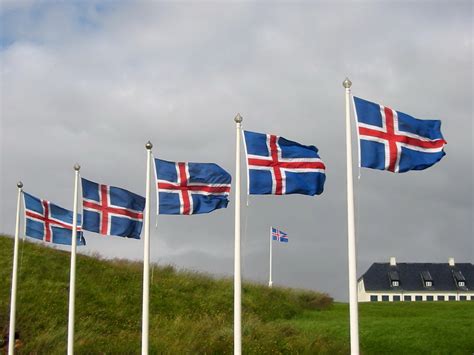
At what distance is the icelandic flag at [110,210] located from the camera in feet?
75.7

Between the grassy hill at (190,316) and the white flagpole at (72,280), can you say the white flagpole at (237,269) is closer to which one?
the white flagpole at (72,280)

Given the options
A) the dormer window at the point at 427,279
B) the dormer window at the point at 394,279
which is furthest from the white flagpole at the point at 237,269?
the dormer window at the point at 427,279

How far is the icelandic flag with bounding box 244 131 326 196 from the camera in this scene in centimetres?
1798

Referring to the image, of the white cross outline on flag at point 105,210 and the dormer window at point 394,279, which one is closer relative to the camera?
the white cross outline on flag at point 105,210

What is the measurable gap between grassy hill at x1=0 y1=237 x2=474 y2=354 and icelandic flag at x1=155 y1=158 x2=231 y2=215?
8714mm

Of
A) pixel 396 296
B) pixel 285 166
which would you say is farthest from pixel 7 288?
pixel 396 296

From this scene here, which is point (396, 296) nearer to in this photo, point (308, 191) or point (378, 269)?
point (378, 269)

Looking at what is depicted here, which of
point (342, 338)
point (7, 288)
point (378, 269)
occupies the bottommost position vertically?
point (342, 338)

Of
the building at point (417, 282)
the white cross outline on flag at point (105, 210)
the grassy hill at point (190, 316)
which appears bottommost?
the grassy hill at point (190, 316)

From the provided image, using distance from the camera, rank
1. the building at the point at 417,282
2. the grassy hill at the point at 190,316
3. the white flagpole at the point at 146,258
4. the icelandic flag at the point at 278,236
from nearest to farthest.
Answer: the white flagpole at the point at 146,258
the grassy hill at the point at 190,316
the icelandic flag at the point at 278,236
the building at the point at 417,282

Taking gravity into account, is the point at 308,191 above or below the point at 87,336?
above

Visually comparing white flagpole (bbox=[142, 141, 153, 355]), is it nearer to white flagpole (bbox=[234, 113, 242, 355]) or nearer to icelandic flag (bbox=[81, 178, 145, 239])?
icelandic flag (bbox=[81, 178, 145, 239])

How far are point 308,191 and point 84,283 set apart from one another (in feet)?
75.2

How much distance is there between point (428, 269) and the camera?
85625mm
